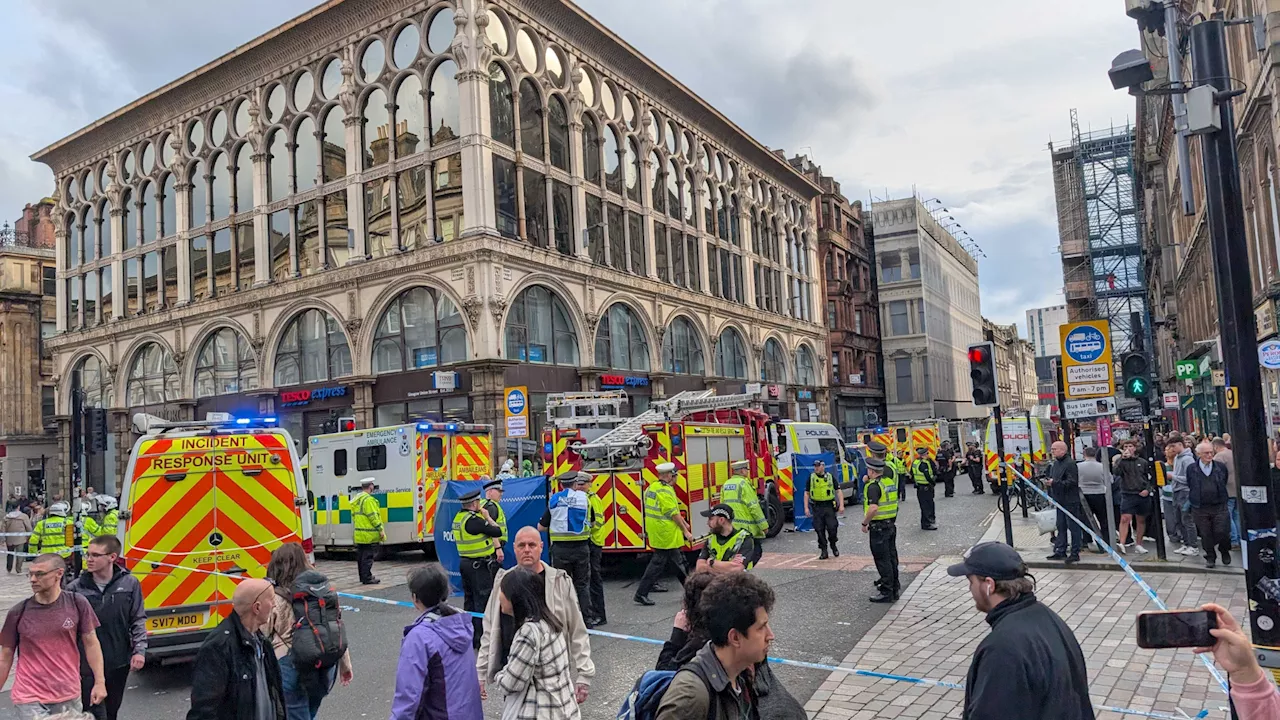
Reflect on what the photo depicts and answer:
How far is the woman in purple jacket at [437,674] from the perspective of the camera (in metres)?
4.34

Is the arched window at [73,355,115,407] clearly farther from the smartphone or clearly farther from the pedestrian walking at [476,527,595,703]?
the smartphone

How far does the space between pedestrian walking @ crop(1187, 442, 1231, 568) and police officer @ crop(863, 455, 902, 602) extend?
14.2ft

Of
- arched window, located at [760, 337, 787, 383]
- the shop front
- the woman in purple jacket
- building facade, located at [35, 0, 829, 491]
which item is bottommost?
the woman in purple jacket

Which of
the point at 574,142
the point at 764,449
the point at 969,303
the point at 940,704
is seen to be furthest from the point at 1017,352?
the point at 940,704

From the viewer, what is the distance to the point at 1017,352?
119250mm

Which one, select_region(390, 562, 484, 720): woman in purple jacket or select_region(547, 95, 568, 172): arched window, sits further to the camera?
select_region(547, 95, 568, 172): arched window

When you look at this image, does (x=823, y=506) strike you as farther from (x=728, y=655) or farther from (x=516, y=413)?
(x=728, y=655)

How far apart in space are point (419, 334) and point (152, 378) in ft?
54.0

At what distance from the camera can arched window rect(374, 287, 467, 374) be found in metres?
28.2

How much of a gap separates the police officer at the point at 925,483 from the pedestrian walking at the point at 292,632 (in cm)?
1421

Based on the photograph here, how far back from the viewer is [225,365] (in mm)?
34719

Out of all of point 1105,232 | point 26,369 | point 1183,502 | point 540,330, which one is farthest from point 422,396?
point 1105,232

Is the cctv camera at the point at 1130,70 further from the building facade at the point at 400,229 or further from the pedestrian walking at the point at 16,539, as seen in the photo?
the pedestrian walking at the point at 16,539

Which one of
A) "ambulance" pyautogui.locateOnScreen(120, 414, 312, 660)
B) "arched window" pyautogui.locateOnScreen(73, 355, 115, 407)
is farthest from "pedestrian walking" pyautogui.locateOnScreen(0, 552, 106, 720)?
"arched window" pyautogui.locateOnScreen(73, 355, 115, 407)
